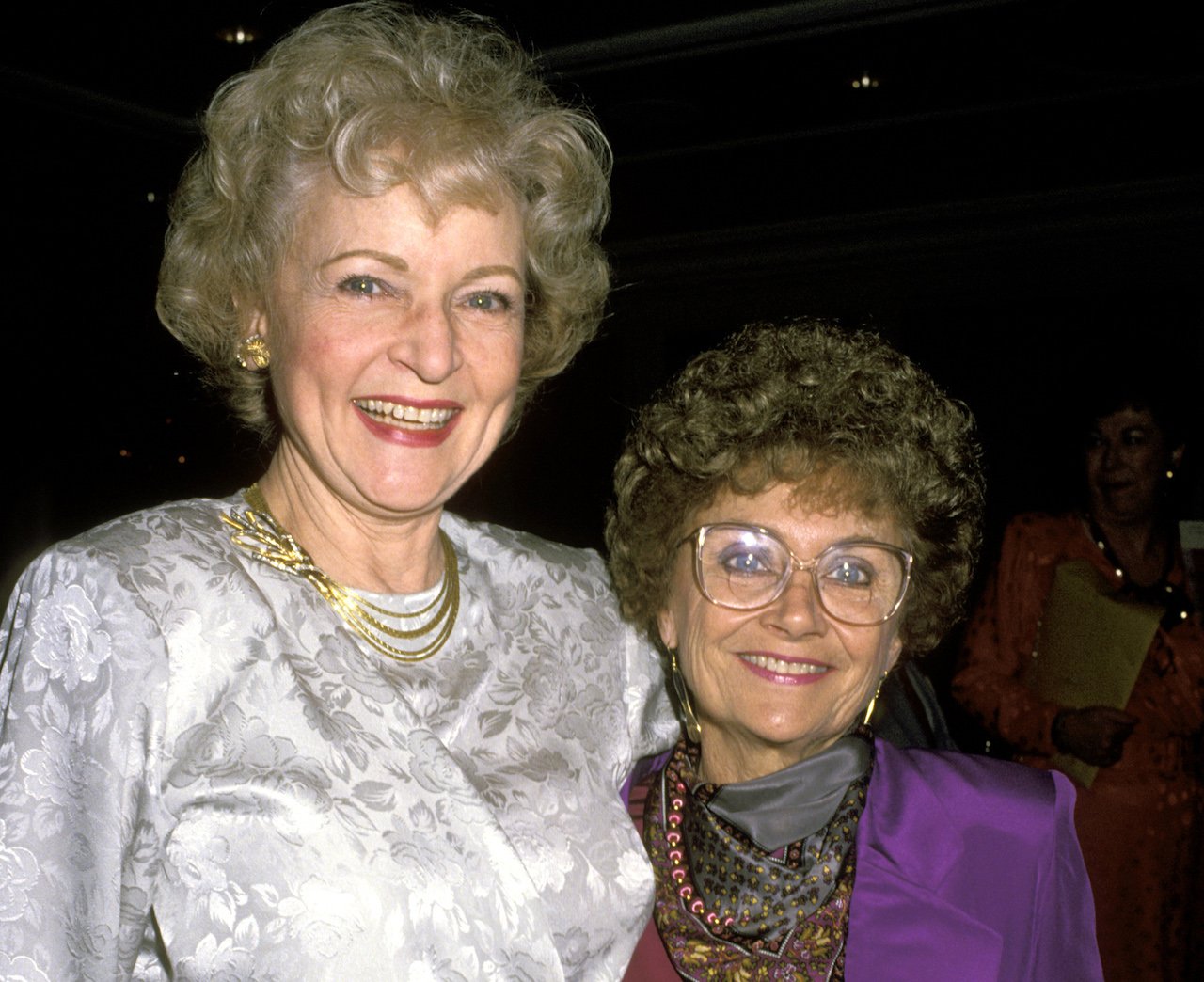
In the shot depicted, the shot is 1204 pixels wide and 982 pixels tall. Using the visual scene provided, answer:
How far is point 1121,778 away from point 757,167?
16.6 feet

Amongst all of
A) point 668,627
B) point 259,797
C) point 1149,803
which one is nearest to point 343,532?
point 259,797

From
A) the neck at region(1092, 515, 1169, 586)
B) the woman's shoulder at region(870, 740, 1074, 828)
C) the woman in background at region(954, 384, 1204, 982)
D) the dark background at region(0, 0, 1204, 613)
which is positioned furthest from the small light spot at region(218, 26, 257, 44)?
the woman's shoulder at region(870, 740, 1074, 828)

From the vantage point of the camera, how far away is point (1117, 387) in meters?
3.89

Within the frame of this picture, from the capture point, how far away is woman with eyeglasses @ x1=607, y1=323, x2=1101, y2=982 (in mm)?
1730

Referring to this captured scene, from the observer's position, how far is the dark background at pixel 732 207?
18.3 feet

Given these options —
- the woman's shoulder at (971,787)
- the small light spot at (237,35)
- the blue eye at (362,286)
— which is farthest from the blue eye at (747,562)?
the small light spot at (237,35)

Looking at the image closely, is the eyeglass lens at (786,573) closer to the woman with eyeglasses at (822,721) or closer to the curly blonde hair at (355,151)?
the woman with eyeglasses at (822,721)

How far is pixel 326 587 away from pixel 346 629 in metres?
0.07

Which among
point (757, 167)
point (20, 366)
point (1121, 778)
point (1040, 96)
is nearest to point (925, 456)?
point (1121, 778)

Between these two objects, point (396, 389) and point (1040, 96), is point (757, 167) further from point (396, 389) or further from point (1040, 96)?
point (396, 389)

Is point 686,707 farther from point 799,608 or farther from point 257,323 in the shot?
point 257,323

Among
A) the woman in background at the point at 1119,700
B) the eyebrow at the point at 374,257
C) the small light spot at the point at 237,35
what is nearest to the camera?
the eyebrow at the point at 374,257

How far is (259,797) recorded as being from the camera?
1.37m

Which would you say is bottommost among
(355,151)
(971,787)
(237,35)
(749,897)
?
(749,897)
